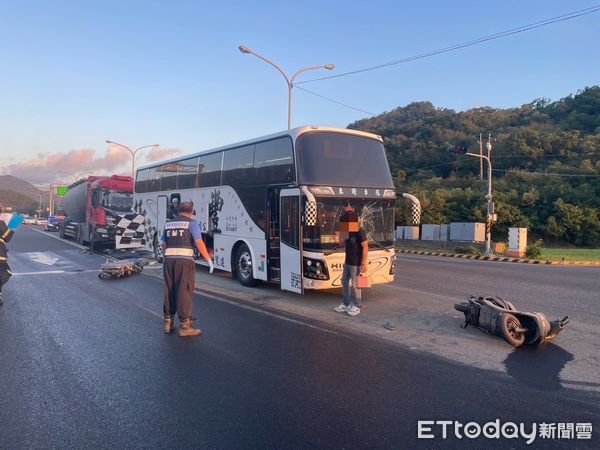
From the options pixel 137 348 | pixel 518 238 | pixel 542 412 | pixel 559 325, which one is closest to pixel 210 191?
pixel 137 348

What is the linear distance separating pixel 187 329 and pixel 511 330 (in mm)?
4726

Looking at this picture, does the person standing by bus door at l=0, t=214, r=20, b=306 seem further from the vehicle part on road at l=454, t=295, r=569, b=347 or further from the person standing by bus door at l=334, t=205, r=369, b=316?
the vehicle part on road at l=454, t=295, r=569, b=347

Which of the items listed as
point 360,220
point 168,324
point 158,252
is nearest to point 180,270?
point 168,324

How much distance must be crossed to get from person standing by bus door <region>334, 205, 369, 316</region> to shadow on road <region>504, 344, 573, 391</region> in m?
2.86

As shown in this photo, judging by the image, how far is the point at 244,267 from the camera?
11.1 meters

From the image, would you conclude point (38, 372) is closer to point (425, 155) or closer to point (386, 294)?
point (386, 294)

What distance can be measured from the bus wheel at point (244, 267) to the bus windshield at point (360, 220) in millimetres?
2506

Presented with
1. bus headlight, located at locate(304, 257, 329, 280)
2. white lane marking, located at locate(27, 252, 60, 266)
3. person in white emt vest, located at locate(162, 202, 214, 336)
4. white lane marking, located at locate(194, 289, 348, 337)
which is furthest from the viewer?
white lane marking, located at locate(27, 252, 60, 266)

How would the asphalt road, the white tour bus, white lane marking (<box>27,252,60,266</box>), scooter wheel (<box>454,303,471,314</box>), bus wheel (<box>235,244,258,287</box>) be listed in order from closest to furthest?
the asphalt road < scooter wheel (<box>454,303,471,314</box>) < the white tour bus < bus wheel (<box>235,244,258,287</box>) < white lane marking (<box>27,252,60,266</box>)

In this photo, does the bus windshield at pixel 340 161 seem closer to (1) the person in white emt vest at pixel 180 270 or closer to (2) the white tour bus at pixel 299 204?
(2) the white tour bus at pixel 299 204

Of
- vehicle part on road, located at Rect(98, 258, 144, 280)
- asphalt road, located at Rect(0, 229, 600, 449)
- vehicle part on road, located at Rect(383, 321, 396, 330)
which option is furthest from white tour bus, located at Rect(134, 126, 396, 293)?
vehicle part on road, located at Rect(98, 258, 144, 280)

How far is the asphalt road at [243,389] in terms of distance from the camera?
12.2ft

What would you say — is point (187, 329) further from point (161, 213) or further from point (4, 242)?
point (161, 213)

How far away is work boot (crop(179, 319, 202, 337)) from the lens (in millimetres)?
6651
